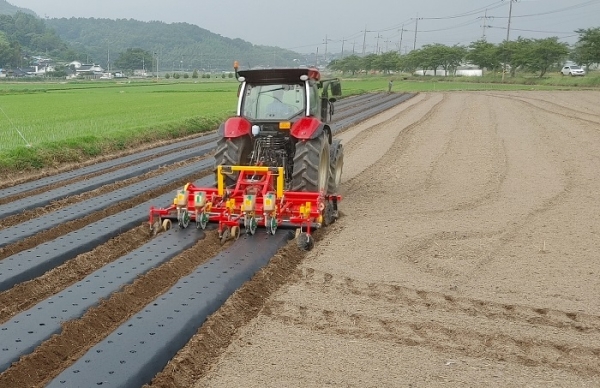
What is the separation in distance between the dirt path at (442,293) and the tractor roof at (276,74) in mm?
1896

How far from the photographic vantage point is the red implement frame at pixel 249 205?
6.76 metres

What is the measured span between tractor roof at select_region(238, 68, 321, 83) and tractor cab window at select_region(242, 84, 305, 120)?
3.4 inches

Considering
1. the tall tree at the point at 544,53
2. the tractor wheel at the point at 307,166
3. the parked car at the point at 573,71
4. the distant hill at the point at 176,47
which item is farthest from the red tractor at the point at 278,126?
the distant hill at the point at 176,47

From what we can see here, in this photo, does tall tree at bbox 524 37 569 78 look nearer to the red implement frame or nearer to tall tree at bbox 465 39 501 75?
tall tree at bbox 465 39 501 75

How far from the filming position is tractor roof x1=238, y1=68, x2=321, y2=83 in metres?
7.63

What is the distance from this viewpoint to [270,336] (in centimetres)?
442

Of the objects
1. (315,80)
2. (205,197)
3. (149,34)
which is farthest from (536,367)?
(149,34)

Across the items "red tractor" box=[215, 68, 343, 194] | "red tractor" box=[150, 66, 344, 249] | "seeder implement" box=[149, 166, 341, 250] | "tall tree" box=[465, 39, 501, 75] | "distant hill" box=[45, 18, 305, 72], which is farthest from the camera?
"distant hill" box=[45, 18, 305, 72]

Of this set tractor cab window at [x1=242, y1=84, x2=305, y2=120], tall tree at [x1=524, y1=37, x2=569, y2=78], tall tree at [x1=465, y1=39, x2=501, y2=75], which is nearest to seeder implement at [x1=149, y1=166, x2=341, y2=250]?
tractor cab window at [x1=242, y1=84, x2=305, y2=120]

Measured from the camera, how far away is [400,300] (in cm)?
512

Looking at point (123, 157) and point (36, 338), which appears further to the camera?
point (123, 157)

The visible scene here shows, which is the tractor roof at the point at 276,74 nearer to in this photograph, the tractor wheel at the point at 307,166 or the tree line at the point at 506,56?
the tractor wheel at the point at 307,166

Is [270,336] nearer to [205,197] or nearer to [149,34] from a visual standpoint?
[205,197]

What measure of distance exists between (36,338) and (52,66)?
11090 cm
